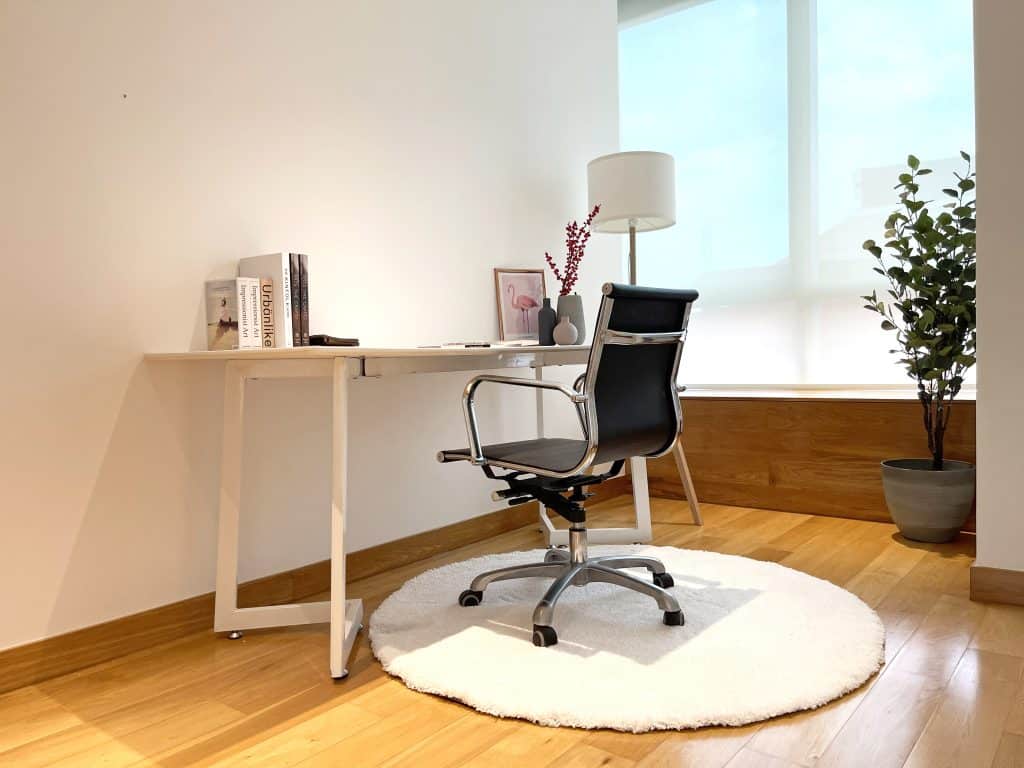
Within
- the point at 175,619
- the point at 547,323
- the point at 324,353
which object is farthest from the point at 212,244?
the point at 547,323

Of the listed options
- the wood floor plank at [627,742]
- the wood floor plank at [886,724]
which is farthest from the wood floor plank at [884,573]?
the wood floor plank at [627,742]

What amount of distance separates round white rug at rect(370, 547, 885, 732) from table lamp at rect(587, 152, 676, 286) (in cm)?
158

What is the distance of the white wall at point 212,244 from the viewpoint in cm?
190

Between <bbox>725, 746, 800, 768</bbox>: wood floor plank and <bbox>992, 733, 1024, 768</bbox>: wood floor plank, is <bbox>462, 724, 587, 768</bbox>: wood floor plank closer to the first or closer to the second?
<bbox>725, 746, 800, 768</bbox>: wood floor plank

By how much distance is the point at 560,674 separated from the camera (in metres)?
1.78

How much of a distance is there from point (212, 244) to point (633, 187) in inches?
73.4

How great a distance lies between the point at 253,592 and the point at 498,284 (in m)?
1.59

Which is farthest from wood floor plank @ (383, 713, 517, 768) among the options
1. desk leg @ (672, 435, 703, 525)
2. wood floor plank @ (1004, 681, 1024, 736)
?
desk leg @ (672, 435, 703, 525)

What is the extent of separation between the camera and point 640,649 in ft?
6.25

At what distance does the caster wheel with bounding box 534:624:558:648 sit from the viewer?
1.94 meters

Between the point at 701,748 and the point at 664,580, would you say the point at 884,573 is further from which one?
the point at 701,748

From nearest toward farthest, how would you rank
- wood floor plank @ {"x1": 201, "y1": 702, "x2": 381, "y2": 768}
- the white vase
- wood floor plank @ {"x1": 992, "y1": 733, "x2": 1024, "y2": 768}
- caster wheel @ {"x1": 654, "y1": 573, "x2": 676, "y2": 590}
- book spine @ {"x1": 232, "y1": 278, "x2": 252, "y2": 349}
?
wood floor plank @ {"x1": 992, "y1": 733, "x2": 1024, "y2": 768}, wood floor plank @ {"x1": 201, "y1": 702, "x2": 381, "y2": 768}, book spine @ {"x1": 232, "y1": 278, "x2": 252, "y2": 349}, caster wheel @ {"x1": 654, "y1": 573, "x2": 676, "y2": 590}, the white vase

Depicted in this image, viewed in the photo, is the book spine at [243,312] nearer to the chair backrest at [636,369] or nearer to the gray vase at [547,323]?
the chair backrest at [636,369]

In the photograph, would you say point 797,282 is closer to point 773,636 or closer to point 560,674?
point 773,636
